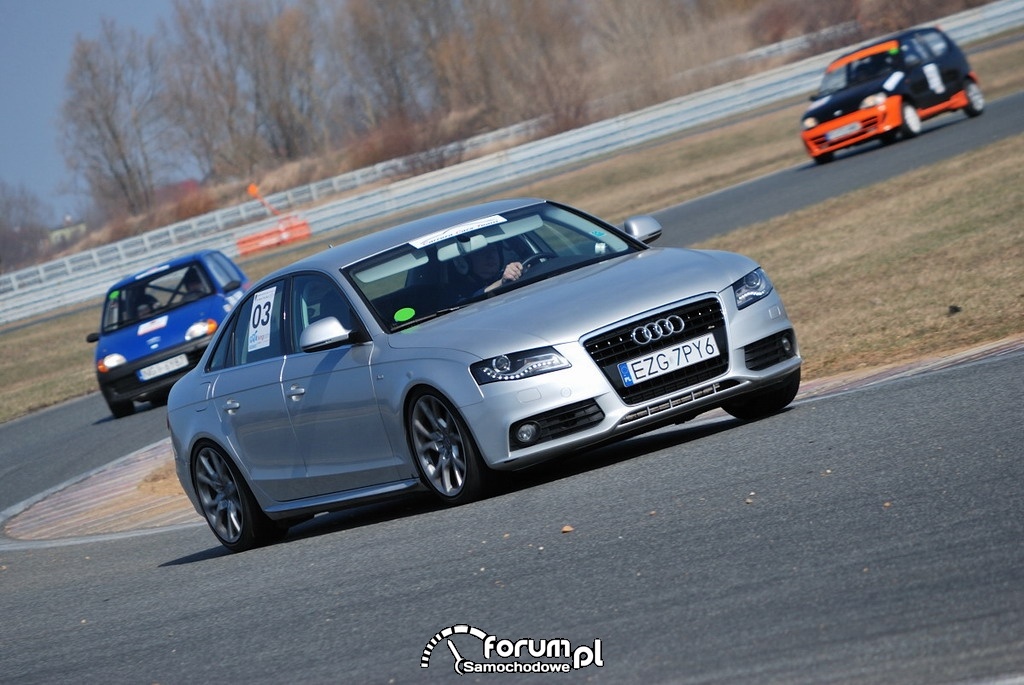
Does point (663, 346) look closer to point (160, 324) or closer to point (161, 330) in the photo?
point (161, 330)

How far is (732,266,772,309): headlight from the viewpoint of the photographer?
7.92 metres

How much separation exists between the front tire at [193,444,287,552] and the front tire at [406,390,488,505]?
1.54 metres

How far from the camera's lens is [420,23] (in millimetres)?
95562

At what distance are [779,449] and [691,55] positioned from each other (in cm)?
5194

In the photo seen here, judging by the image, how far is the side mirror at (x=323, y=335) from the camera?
26.5 ft

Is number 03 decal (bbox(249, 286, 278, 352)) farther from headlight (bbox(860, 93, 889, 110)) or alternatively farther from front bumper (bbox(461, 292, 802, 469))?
headlight (bbox(860, 93, 889, 110))

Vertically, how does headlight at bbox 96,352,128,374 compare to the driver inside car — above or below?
below

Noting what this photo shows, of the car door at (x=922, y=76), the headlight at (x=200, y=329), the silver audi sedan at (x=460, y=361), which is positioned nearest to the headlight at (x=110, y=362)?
the headlight at (x=200, y=329)

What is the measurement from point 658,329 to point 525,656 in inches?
113

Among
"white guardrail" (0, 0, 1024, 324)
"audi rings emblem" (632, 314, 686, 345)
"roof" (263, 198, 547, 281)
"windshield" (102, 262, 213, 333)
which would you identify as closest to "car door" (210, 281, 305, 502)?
"roof" (263, 198, 547, 281)

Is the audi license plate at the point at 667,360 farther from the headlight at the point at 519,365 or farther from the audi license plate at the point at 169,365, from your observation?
the audi license plate at the point at 169,365

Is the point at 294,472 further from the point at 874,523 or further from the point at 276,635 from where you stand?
the point at 874,523

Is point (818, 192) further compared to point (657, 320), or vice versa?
point (818, 192)

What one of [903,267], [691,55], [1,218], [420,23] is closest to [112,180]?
[420,23]
